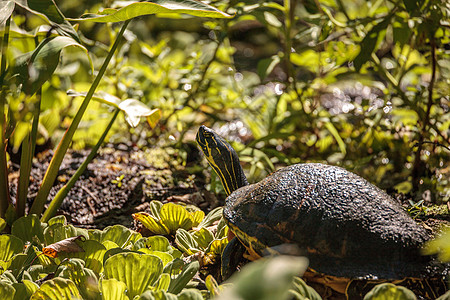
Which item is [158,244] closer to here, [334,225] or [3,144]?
[334,225]

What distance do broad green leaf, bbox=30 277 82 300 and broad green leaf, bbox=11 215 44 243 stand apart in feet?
1.81

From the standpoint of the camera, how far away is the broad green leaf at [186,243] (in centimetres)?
158

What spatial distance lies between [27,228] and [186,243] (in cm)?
64

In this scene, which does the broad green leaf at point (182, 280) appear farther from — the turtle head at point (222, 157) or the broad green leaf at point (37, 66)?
the broad green leaf at point (37, 66)

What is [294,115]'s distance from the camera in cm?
281

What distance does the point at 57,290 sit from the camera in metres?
1.18

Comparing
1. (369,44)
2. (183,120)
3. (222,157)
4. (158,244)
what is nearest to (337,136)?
(369,44)

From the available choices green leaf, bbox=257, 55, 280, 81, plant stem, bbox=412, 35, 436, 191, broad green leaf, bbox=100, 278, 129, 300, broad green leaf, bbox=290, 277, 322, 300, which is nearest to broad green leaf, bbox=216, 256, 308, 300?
broad green leaf, bbox=290, 277, 322, 300

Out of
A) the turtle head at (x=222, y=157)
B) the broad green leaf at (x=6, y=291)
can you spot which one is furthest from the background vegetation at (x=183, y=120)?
the turtle head at (x=222, y=157)

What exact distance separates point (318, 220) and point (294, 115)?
1.55 metres

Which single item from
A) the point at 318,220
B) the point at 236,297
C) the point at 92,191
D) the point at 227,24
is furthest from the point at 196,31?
the point at 236,297

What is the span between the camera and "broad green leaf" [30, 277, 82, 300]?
1171 millimetres

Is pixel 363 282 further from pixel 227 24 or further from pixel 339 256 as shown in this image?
pixel 227 24

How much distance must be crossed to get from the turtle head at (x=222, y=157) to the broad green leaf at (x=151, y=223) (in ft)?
1.04
